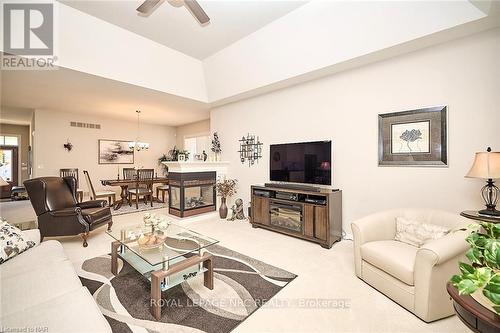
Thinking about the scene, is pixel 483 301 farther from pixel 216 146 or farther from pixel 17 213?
pixel 17 213

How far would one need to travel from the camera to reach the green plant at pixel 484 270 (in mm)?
812

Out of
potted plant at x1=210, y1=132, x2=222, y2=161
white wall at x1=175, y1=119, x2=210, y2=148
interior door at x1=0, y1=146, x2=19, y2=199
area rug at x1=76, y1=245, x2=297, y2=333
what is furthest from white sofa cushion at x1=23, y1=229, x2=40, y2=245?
interior door at x1=0, y1=146, x2=19, y2=199

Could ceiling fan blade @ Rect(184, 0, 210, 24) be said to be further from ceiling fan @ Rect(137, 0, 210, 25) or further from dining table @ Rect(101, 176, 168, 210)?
dining table @ Rect(101, 176, 168, 210)

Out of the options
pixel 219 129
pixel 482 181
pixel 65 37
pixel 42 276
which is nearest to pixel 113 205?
pixel 219 129

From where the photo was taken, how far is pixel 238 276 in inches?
96.1

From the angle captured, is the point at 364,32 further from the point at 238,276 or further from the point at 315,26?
the point at 238,276

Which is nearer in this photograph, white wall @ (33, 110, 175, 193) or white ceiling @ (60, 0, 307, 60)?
white ceiling @ (60, 0, 307, 60)

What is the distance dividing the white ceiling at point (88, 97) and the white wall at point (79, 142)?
1.20 ft

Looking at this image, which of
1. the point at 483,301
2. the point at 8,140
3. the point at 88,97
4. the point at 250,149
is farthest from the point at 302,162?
the point at 8,140

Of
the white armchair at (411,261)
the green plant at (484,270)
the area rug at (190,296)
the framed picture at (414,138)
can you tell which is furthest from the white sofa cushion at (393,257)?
the framed picture at (414,138)

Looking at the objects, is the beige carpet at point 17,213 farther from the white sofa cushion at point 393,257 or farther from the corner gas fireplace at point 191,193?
the white sofa cushion at point 393,257

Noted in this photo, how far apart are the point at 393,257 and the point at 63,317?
2458 millimetres

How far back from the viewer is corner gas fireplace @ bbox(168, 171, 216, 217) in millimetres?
4848

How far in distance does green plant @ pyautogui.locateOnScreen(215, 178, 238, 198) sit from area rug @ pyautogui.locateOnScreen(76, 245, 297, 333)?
2.42 meters
